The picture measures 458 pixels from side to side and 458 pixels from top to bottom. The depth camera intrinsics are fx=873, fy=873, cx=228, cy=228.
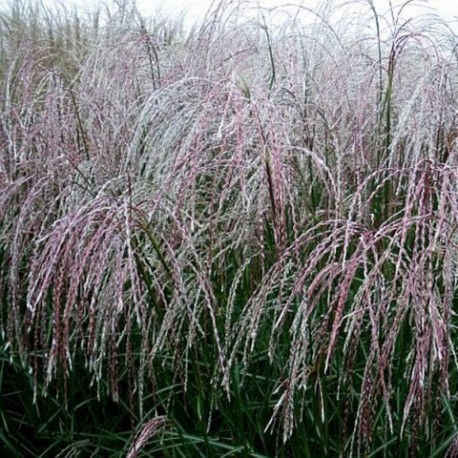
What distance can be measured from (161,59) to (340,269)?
1977 mm

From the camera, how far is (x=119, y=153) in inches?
99.8

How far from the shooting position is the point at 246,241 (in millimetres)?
1941

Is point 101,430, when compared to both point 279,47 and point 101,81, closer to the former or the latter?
point 101,81

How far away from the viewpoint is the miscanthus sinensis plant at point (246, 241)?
4.58ft

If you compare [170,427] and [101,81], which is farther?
[101,81]

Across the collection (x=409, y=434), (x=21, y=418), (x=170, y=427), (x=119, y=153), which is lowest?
(x=21, y=418)

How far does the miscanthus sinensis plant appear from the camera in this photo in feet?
4.58

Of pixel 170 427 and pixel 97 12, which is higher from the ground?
pixel 97 12

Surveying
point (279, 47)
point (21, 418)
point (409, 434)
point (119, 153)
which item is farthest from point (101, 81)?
point (409, 434)

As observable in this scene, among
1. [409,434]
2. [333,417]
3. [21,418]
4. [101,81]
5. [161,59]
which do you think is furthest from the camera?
[161,59]

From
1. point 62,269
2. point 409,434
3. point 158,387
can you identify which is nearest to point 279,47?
point 158,387

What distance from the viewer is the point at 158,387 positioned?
86.0 inches

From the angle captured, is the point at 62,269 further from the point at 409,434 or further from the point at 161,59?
the point at 161,59

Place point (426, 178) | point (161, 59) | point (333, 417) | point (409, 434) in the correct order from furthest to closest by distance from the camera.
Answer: point (161, 59)
point (333, 417)
point (409, 434)
point (426, 178)
